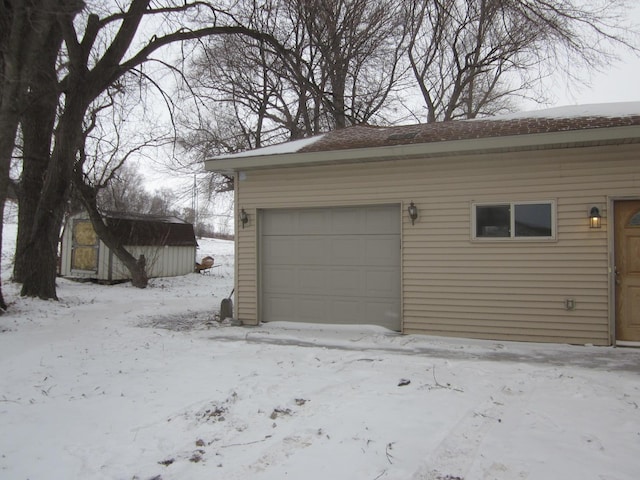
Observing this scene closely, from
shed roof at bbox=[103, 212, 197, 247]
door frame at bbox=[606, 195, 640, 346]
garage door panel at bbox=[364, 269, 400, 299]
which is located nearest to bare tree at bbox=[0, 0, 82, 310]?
garage door panel at bbox=[364, 269, 400, 299]

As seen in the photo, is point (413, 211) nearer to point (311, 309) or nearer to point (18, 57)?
point (311, 309)

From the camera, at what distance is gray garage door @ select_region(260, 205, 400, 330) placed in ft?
25.9

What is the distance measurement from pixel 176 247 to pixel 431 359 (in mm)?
14266

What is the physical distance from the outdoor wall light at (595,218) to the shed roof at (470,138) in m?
0.94

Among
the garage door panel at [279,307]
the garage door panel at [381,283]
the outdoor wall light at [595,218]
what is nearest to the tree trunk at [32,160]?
the garage door panel at [279,307]

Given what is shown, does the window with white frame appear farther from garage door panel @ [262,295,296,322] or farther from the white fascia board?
garage door panel @ [262,295,296,322]

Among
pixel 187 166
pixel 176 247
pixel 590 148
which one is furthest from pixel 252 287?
pixel 187 166

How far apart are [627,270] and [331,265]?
438 centimetres

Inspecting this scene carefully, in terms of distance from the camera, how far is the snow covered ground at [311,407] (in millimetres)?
3348

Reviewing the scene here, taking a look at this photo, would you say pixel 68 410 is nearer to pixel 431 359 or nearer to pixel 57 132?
pixel 431 359

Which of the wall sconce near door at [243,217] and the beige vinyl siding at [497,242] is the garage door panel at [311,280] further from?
the wall sconce near door at [243,217]

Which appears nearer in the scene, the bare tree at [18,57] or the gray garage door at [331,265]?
the gray garage door at [331,265]

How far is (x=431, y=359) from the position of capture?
603cm

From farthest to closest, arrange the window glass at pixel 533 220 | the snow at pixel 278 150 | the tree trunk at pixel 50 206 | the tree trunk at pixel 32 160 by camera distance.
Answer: the tree trunk at pixel 32 160, the tree trunk at pixel 50 206, the snow at pixel 278 150, the window glass at pixel 533 220
